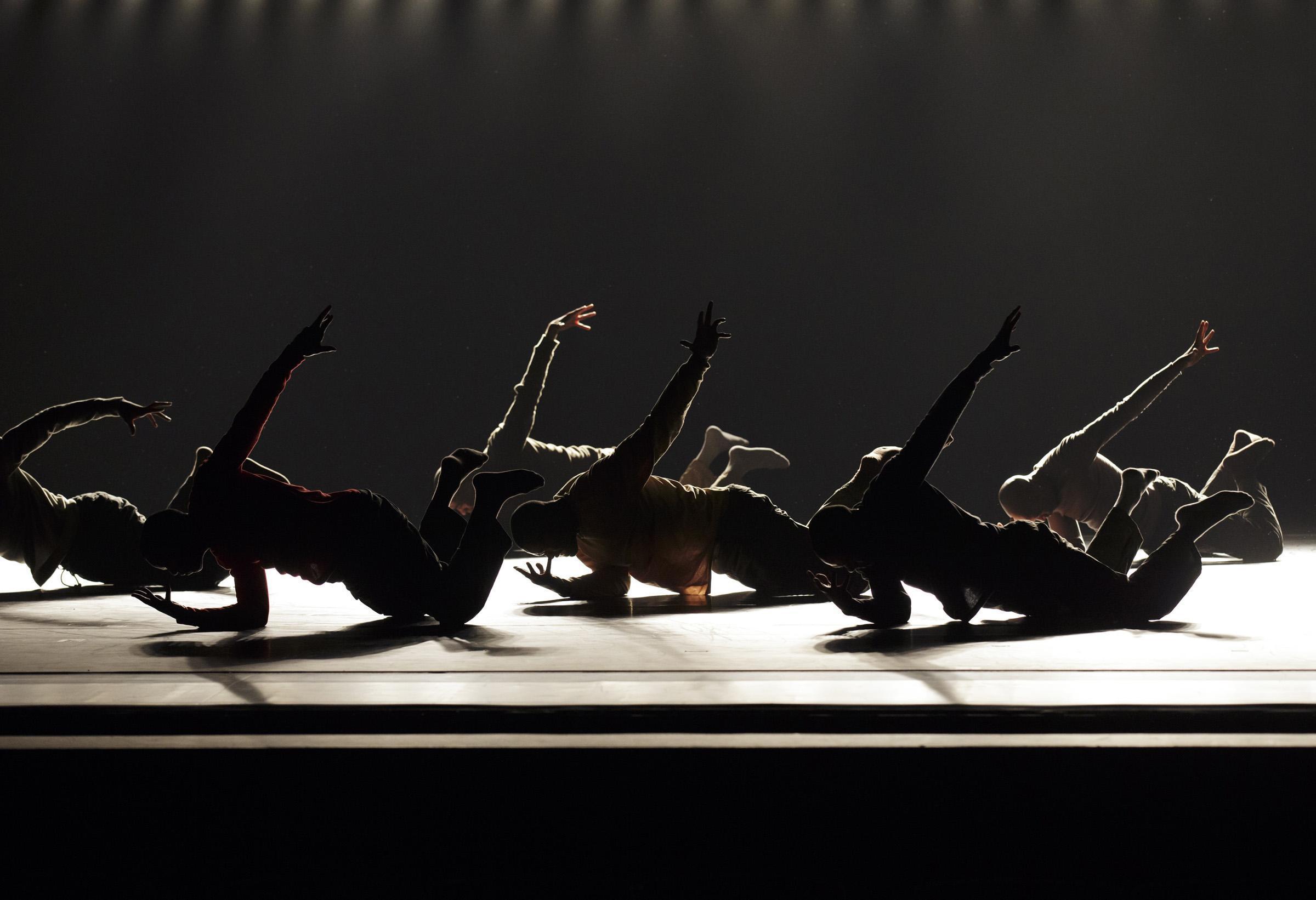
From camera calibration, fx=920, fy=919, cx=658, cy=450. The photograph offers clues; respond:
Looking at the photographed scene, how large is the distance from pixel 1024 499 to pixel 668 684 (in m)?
2.24

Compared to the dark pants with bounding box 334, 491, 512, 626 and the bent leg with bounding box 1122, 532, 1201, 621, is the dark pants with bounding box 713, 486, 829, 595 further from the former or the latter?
the bent leg with bounding box 1122, 532, 1201, 621

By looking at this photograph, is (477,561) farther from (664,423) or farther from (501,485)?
(664,423)

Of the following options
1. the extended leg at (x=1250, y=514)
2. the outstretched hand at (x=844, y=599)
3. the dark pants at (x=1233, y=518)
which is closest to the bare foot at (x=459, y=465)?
the outstretched hand at (x=844, y=599)

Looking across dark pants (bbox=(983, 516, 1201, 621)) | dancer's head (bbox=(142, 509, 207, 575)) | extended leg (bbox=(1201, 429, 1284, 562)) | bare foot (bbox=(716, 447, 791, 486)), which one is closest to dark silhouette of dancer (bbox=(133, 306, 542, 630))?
dancer's head (bbox=(142, 509, 207, 575))

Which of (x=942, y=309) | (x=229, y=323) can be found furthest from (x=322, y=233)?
(x=942, y=309)

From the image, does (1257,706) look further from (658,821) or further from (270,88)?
(270,88)

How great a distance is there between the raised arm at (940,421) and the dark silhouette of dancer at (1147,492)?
1453mm

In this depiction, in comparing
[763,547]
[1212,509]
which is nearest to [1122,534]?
Result: [1212,509]

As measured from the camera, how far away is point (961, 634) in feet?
6.61

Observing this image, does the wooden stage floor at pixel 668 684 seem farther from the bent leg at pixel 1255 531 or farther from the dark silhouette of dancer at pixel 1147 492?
the bent leg at pixel 1255 531

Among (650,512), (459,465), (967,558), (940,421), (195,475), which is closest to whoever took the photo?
(940,421)

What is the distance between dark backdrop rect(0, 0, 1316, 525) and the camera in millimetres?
5781

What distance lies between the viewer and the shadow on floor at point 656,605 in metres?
2.42

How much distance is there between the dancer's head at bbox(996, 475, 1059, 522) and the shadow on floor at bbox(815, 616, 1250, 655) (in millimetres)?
1162
